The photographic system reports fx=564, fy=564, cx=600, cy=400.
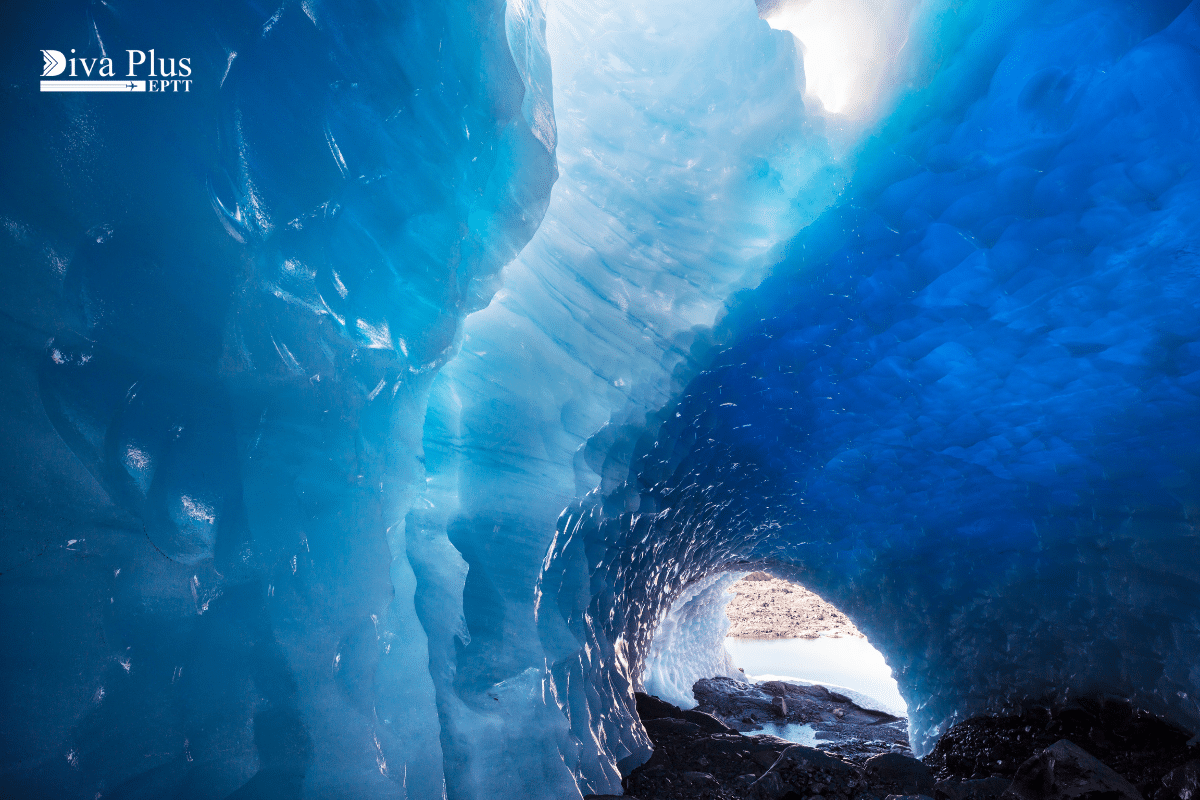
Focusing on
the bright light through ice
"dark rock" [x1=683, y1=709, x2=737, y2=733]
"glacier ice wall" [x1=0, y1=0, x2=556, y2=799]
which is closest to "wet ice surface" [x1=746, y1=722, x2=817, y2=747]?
"dark rock" [x1=683, y1=709, x2=737, y2=733]

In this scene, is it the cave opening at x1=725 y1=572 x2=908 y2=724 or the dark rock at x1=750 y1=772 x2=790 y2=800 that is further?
the cave opening at x1=725 y1=572 x2=908 y2=724

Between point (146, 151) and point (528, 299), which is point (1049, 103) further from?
point (146, 151)

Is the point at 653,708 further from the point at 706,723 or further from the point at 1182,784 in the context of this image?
the point at 1182,784

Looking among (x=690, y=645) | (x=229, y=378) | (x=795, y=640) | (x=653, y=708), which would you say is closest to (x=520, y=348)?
(x=229, y=378)

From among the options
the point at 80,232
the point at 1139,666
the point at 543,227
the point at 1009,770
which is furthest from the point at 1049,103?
the point at 1009,770

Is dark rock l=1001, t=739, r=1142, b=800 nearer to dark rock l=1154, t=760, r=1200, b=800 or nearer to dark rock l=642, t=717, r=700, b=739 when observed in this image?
dark rock l=1154, t=760, r=1200, b=800

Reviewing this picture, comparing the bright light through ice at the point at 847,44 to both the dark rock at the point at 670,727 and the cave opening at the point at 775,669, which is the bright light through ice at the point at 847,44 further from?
the cave opening at the point at 775,669

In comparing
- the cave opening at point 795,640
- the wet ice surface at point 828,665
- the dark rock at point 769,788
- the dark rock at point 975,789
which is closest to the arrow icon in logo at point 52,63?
the dark rock at point 769,788
